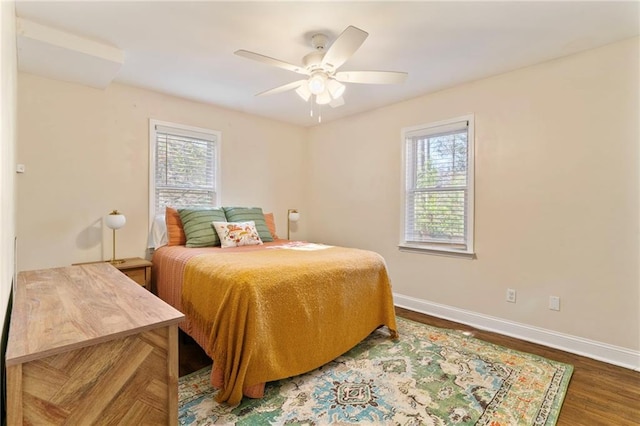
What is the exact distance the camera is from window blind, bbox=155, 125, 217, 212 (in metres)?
3.42

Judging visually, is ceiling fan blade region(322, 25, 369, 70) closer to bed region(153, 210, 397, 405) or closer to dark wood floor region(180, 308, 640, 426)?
bed region(153, 210, 397, 405)

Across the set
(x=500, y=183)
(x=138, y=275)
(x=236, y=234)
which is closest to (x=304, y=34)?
(x=236, y=234)

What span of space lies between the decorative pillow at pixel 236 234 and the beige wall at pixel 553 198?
69.1 inches

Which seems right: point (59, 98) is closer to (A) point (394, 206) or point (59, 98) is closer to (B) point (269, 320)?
(B) point (269, 320)

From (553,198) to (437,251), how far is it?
1143 millimetres

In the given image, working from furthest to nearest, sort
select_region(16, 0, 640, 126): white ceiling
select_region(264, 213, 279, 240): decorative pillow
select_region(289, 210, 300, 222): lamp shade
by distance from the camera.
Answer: select_region(289, 210, 300, 222): lamp shade
select_region(264, 213, 279, 240): decorative pillow
select_region(16, 0, 640, 126): white ceiling

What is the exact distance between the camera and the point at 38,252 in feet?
8.80

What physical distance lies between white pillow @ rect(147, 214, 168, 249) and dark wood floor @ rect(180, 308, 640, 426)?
43.1 inches

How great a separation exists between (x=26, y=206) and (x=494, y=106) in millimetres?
4218

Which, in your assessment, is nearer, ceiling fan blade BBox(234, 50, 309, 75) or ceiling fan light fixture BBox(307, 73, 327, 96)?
ceiling fan blade BBox(234, 50, 309, 75)

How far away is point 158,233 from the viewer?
10.8 feet

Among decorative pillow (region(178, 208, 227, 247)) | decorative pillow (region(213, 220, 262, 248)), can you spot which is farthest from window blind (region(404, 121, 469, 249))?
decorative pillow (region(178, 208, 227, 247))

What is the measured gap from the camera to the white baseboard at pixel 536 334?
7.57ft

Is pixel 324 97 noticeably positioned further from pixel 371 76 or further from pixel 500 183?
pixel 500 183
